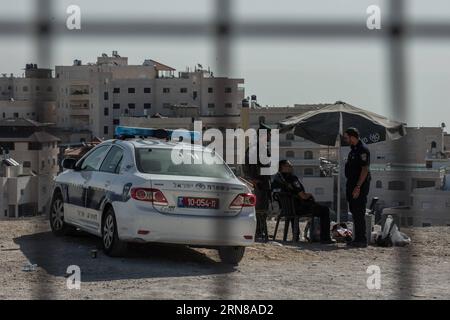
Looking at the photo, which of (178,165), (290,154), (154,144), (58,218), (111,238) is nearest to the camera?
(111,238)

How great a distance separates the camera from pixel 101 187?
6895 mm

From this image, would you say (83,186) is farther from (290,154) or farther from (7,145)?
(290,154)

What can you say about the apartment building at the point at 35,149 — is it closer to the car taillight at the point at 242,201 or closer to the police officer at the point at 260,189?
the car taillight at the point at 242,201

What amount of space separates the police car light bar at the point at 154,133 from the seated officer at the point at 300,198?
4.42ft

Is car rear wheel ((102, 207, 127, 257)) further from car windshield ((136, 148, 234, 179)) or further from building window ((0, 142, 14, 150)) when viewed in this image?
building window ((0, 142, 14, 150))

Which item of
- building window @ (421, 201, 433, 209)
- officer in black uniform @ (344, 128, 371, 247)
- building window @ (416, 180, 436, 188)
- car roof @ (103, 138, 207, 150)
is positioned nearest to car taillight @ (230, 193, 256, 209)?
car roof @ (103, 138, 207, 150)

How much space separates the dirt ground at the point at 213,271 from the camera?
5.18 meters

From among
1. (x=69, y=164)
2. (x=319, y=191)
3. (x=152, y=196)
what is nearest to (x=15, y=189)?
(x=319, y=191)

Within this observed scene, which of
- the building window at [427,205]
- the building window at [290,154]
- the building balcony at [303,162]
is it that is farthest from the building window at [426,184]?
the building window at [290,154]

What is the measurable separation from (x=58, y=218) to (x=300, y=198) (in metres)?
2.66

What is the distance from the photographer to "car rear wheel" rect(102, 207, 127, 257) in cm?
646

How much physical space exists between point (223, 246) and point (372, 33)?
11.2 feet

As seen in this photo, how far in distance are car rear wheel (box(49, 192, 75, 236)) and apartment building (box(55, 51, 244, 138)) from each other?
0.82 m
